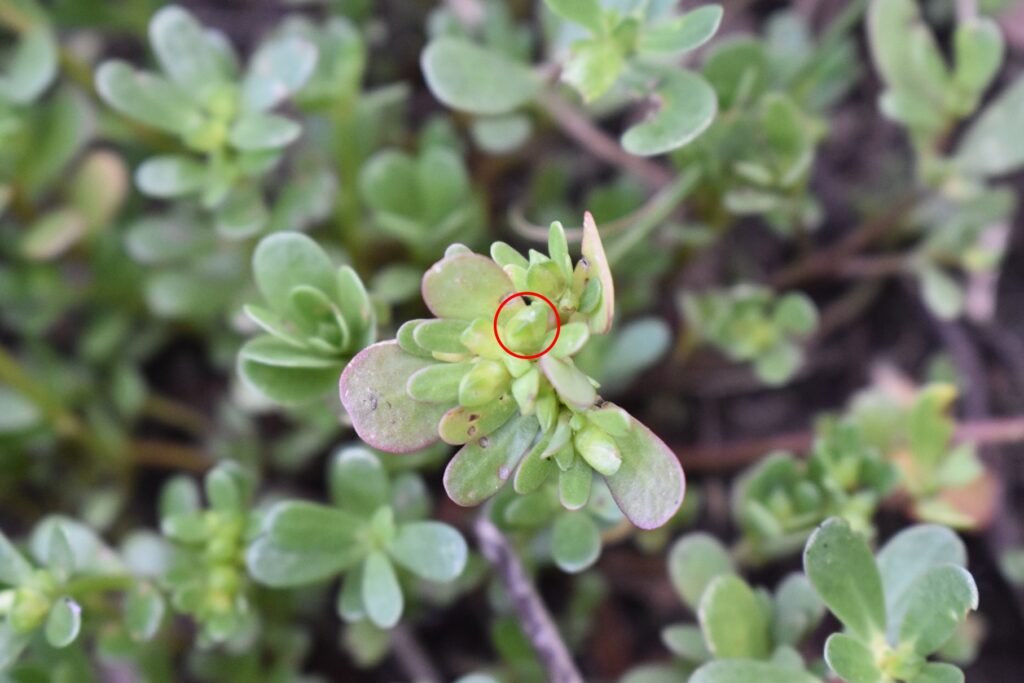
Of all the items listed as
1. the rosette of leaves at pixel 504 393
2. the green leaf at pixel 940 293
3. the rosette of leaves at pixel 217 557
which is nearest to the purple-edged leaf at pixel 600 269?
the rosette of leaves at pixel 504 393

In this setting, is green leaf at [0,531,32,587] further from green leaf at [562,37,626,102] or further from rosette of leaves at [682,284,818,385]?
rosette of leaves at [682,284,818,385]

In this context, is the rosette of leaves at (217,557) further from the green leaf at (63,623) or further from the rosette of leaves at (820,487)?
the rosette of leaves at (820,487)

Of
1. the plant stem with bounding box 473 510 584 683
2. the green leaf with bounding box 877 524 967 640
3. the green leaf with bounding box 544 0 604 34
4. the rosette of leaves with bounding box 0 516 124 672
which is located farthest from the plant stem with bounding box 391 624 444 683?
the green leaf with bounding box 544 0 604 34

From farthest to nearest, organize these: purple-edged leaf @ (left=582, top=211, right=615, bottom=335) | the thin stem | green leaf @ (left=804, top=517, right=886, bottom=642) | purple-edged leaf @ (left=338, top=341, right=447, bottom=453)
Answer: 1. the thin stem
2. green leaf @ (left=804, top=517, right=886, bottom=642)
3. purple-edged leaf @ (left=338, top=341, right=447, bottom=453)
4. purple-edged leaf @ (left=582, top=211, right=615, bottom=335)

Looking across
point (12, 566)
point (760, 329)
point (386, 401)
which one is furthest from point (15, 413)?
point (760, 329)

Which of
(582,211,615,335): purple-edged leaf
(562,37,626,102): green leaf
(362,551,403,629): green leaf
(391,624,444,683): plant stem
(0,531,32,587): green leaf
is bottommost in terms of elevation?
(391,624,444,683): plant stem

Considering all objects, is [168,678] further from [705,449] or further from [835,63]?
[835,63]

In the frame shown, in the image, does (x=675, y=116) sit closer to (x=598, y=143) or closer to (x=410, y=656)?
(x=598, y=143)

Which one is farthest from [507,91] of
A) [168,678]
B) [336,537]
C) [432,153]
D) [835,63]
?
[168,678]
